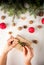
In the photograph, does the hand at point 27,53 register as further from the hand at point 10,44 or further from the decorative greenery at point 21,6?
the decorative greenery at point 21,6

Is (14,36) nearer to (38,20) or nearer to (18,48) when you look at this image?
(18,48)

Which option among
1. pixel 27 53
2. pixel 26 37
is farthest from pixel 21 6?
pixel 27 53

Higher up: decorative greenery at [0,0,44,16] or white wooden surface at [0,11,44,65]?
decorative greenery at [0,0,44,16]

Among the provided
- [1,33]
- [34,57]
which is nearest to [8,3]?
[1,33]

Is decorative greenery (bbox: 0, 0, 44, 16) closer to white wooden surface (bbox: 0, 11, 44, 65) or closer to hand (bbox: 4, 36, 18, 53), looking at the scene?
white wooden surface (bbox: 0, 11, 44, 65)

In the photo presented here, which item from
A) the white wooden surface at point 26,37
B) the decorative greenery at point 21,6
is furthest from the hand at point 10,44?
the decorative greenery at point 21,6

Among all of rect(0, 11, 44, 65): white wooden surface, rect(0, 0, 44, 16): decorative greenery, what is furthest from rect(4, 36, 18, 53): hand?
rect(0, 0, 44, 16): decorative greenery
